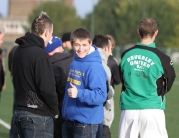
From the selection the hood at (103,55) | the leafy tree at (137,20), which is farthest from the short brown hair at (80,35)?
the leafy tree at (137,20)

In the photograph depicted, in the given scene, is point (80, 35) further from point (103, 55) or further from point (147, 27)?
point (103, 55)

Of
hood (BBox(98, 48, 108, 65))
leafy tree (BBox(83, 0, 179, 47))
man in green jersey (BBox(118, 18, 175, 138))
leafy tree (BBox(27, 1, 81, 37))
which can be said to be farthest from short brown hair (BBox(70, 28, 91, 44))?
leafy tree (BBox(27, 1, 81, 37))

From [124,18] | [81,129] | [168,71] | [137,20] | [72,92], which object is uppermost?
[124,18]

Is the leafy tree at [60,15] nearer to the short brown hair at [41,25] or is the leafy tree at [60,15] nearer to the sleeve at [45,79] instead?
the short brown hair at [41,25]

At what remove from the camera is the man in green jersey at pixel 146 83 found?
6.46 metres

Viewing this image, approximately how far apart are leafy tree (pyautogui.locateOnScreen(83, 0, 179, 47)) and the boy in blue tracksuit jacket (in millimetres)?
58855

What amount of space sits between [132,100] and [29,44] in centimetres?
145

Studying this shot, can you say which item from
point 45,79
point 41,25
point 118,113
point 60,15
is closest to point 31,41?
point 41,25

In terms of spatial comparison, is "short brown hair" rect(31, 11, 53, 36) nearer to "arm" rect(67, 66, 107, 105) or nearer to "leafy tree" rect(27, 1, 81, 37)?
"arm" rect(67, 66, 107, 105)

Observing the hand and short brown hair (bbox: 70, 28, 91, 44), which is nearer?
the hand

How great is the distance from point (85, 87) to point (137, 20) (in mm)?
69609

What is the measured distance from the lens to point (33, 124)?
19.0 ft

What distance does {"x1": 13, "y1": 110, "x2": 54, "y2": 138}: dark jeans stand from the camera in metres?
5.78

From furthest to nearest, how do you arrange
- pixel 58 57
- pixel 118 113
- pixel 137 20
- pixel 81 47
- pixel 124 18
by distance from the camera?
1. pixel 124 18
2. pixel 137 20
3. pixel 118 113
4. pixel 58 57
5. pixel 81 47
